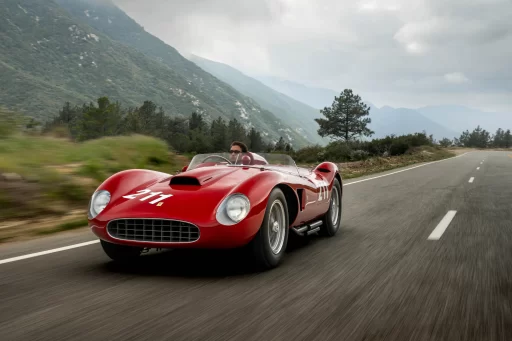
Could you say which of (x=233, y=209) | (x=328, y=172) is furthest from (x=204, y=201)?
(x=328, y=172)

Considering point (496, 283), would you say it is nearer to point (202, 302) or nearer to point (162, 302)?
point (202, 302)

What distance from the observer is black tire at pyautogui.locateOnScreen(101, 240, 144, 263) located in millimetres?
4590

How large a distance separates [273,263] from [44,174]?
18.5ft

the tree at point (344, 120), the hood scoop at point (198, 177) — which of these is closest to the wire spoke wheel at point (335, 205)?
the hood scoop at point (198, 177)

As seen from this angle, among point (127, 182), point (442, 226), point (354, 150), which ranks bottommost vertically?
point (354, 150)

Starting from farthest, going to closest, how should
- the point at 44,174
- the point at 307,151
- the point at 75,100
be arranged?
the point at 75,100, the point at 307,151, the point at 44,174

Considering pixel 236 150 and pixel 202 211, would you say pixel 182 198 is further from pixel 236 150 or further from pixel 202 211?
pixel 236 150

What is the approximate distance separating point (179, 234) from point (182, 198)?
0.34 m

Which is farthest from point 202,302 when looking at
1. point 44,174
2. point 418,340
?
point 44,174

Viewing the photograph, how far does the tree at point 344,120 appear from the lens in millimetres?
87188

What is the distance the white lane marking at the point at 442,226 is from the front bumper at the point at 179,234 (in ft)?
10.3

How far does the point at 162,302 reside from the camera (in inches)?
134

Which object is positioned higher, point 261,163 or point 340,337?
point 261,163

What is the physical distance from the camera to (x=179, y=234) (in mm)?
4098
